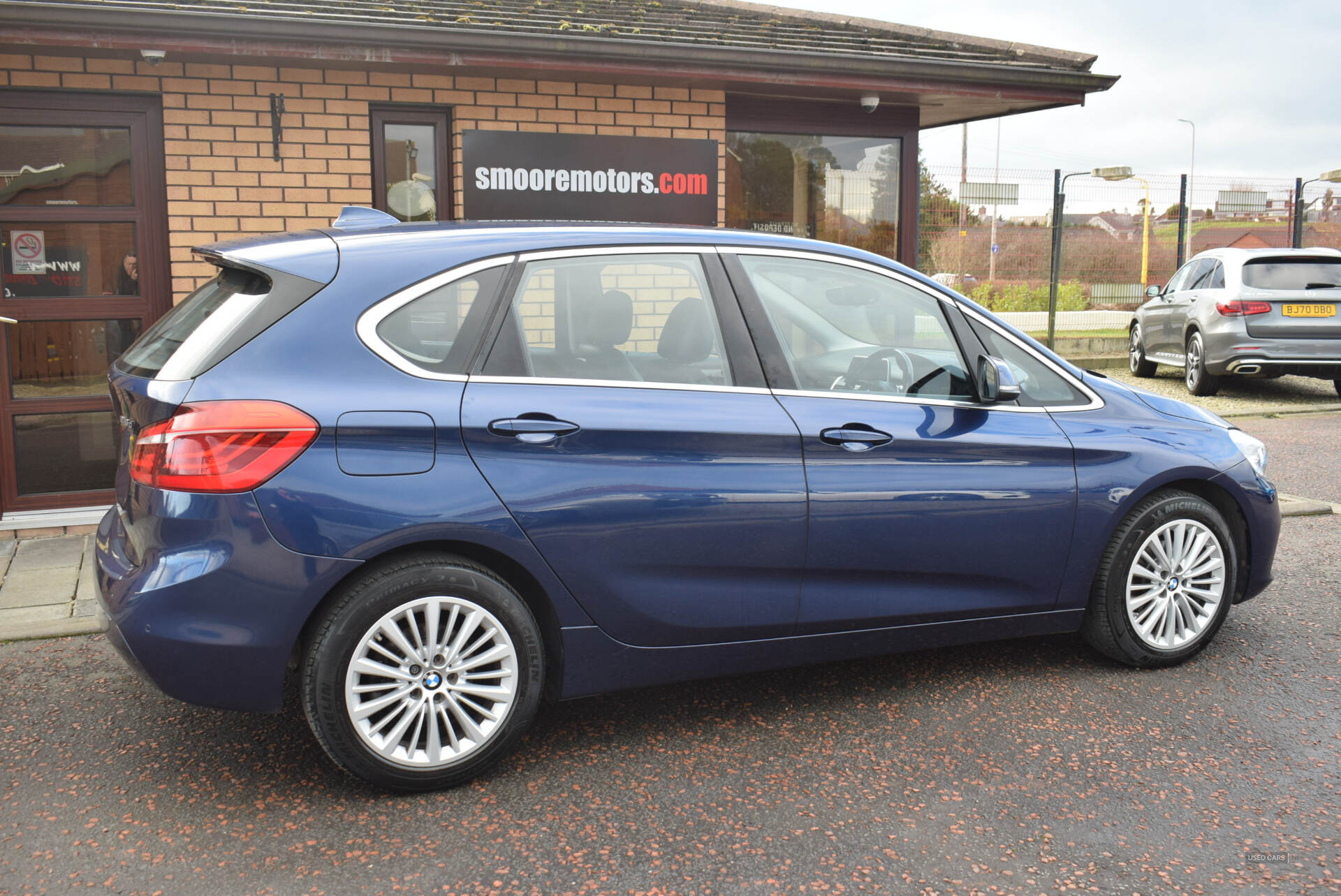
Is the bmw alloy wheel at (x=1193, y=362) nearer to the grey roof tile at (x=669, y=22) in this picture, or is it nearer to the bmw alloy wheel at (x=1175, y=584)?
the grey roof tile at (x=669, y=22)

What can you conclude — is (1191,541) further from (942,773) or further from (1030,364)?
(942,773)

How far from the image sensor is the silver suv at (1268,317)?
12.1m

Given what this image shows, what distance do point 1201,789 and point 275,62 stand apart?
20.2 ft

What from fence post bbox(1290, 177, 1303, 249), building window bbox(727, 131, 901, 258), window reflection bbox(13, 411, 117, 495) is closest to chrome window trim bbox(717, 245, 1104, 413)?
building window bbox(727, 131, 901, 258)

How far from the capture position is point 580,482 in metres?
3.32

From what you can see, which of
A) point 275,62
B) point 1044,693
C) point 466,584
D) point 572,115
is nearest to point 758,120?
point 572,115

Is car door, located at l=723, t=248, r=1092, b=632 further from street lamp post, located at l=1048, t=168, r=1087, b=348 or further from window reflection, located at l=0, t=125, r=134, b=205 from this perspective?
street lamp post, located at l=1048, t=168, r=1087, b=348

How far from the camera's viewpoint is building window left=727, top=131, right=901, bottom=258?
838 cm

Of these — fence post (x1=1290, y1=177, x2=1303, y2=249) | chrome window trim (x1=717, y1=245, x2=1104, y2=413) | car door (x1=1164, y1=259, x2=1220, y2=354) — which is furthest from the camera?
fence post (x1=1290, y1=177, x2=1303, y2=249)

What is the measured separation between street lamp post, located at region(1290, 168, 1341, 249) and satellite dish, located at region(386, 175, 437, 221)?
14121 millimetres

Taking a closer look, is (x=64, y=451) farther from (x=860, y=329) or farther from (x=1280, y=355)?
(x=1280, y=355)

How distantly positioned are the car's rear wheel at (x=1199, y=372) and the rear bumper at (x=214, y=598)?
12045 millimetres

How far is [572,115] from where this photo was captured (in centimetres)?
754

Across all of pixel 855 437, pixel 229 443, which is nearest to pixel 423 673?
pixel 229 443
